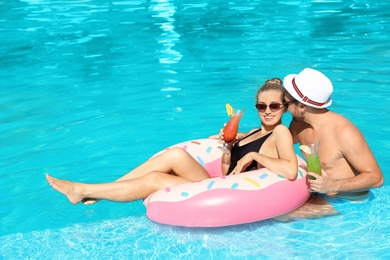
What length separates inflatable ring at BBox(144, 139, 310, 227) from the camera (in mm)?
4781

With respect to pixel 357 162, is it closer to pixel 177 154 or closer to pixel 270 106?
pixel 270 106

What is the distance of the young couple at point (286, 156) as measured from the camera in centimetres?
487

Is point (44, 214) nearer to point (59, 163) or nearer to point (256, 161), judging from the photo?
point (59, 163)

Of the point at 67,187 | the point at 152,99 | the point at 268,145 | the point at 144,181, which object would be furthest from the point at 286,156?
the point at 152,99

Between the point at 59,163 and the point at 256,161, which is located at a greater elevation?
the point at 256,161

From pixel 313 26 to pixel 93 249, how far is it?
882cm

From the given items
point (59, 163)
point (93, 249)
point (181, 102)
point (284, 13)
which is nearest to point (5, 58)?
point (181, 102)

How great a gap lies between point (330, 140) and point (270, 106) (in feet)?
1.75

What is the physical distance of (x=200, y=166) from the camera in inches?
208

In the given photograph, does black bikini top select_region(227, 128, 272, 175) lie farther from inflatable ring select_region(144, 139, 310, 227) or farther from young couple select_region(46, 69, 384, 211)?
inflatable ring select_region(144, 139, 310, 227)

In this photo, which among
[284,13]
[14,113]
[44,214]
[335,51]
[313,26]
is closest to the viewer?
[44,214]

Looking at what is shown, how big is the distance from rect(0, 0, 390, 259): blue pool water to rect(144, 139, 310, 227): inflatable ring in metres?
0.19

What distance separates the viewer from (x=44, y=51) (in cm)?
1154

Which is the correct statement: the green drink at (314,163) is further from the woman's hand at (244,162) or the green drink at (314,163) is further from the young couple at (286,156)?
the woman's hand at (244,162)
